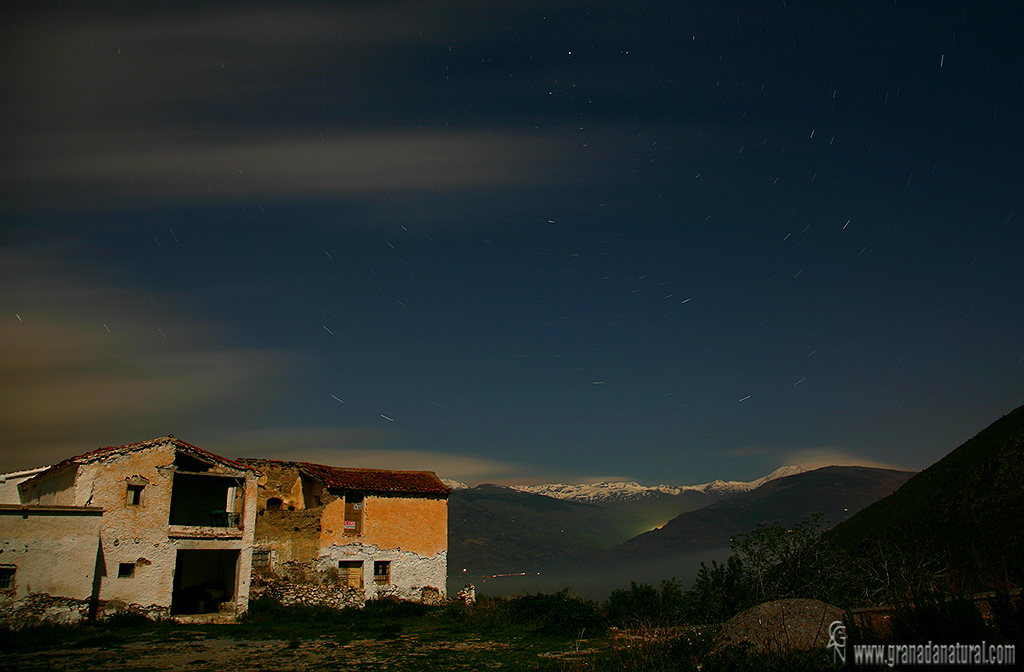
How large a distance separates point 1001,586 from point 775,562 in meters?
16.1

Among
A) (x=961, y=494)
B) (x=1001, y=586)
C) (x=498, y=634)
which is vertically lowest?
(x=498, y=634)

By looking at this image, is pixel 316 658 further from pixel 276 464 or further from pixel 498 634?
pixel 276 464

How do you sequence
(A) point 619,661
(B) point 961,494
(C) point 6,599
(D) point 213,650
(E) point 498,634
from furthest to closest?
(B) point 961,494, (E) point 498,634, (C) point 6,599, (D) point 213,650, (A) point 619,661

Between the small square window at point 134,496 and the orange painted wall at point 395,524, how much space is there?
10.4 m

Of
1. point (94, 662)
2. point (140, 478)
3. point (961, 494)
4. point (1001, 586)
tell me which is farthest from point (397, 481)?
point (961, 494)

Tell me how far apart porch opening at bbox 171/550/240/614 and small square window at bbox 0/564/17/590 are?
24.6 feet

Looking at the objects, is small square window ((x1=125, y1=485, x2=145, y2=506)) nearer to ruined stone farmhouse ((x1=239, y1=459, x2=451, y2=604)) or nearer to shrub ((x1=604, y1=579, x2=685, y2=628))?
ruined stone farmhouse ((x1=239, y1=459, x2=451, y2=604))

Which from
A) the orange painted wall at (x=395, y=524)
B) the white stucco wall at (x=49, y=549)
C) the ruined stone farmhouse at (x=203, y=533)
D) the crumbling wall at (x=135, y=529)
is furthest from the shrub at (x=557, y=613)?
the white stucco wall at (x=49, y=549)

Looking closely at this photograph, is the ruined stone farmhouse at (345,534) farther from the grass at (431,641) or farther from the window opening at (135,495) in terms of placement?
the window opening at (135,495)

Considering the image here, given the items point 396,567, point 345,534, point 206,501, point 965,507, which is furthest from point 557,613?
point 965,507

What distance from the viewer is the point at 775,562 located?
84.2 ft

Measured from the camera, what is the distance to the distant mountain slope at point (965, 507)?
39031 mm

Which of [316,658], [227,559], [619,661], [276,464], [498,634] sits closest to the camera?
[619,661]

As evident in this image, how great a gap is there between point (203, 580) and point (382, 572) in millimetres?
9363
